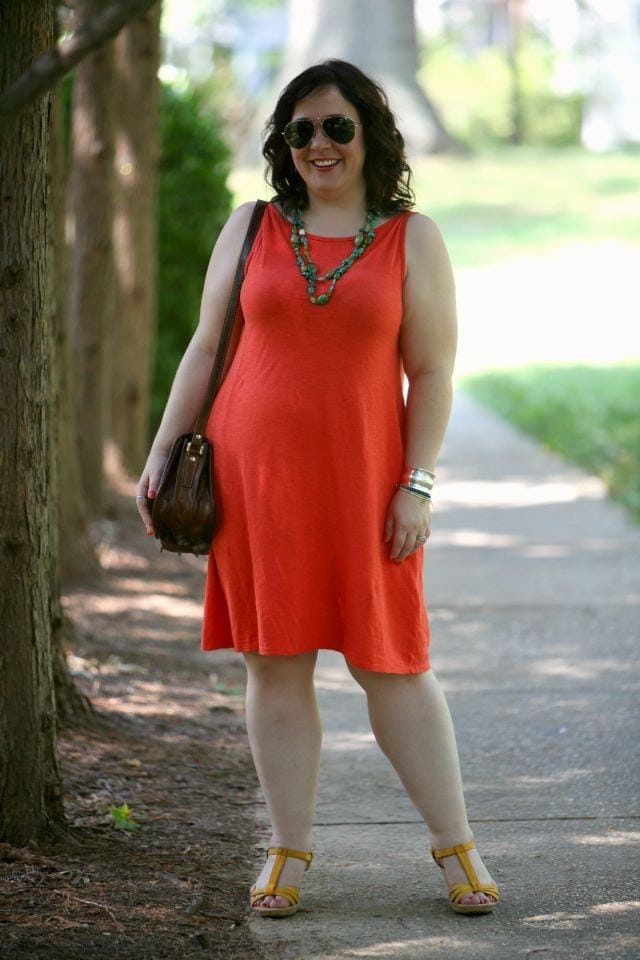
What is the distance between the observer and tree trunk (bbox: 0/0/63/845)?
3.54m

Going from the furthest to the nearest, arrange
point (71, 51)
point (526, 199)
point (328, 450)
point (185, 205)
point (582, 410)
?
point (526, 199)
point (582, 410)
point (185, 205)
point (328, 450)
point (71, 51)

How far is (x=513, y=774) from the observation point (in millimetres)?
4730

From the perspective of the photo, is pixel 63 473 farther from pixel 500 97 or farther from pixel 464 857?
pixel 500 97

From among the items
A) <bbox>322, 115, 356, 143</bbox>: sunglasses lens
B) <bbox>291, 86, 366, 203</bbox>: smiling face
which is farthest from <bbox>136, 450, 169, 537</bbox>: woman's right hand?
<bbox>322, 115, 356, 143</bbox>: sunglasses lens

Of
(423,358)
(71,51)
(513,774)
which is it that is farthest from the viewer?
(513,774)

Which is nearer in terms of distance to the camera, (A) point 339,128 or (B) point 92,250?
(A) point 339,128

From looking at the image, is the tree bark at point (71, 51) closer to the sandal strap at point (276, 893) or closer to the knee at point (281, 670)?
the knee at point (281, 670)

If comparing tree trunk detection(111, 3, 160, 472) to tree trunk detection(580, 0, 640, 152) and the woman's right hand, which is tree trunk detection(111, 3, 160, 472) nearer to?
the woman's right hand

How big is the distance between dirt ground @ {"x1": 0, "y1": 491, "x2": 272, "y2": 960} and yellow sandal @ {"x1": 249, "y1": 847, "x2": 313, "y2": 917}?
51 millimetres

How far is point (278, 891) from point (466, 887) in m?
0.45

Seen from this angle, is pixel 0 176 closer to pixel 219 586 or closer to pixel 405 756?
pixel 219 586

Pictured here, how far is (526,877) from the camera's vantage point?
3.84 m

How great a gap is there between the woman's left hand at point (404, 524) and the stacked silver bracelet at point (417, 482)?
0.04ft

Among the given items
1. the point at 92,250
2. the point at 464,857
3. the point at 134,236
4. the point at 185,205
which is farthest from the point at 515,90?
the point at 464,857
